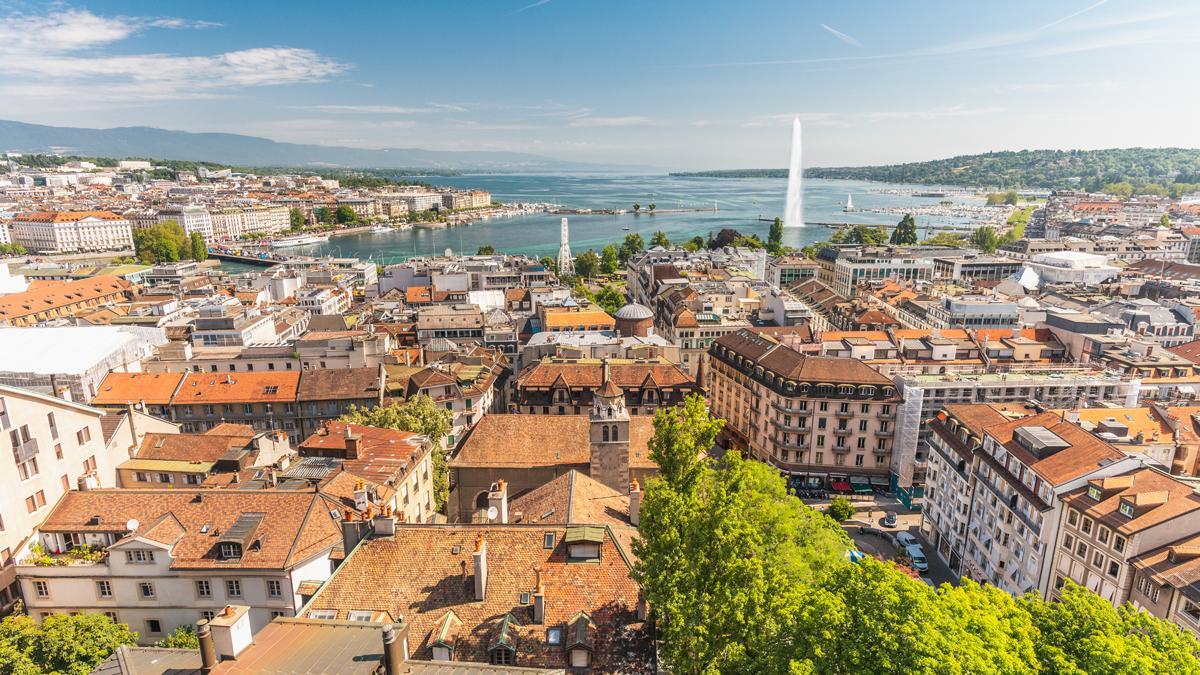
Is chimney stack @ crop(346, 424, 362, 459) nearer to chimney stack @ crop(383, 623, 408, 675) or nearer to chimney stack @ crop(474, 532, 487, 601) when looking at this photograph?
chimney stack @ crop(474, 532, 487, 601)

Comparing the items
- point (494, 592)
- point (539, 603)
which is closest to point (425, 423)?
point (494, 592)

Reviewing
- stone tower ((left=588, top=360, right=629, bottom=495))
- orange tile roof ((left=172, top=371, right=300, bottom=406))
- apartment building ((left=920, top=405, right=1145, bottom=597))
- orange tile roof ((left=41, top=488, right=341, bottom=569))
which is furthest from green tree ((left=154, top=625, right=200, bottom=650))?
apartment building ((left=920, top=405, right=1145, bottom=597))

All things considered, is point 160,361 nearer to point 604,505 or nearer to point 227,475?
point 227,475

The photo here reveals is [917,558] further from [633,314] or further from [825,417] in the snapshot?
[633,314]

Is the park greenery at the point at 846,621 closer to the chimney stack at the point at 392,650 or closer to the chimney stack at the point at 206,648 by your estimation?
the chimney stack at the point at 392,650

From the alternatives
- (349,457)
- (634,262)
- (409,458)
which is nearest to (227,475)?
(349,457)

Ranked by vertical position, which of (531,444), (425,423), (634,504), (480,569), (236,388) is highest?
(480,569)
